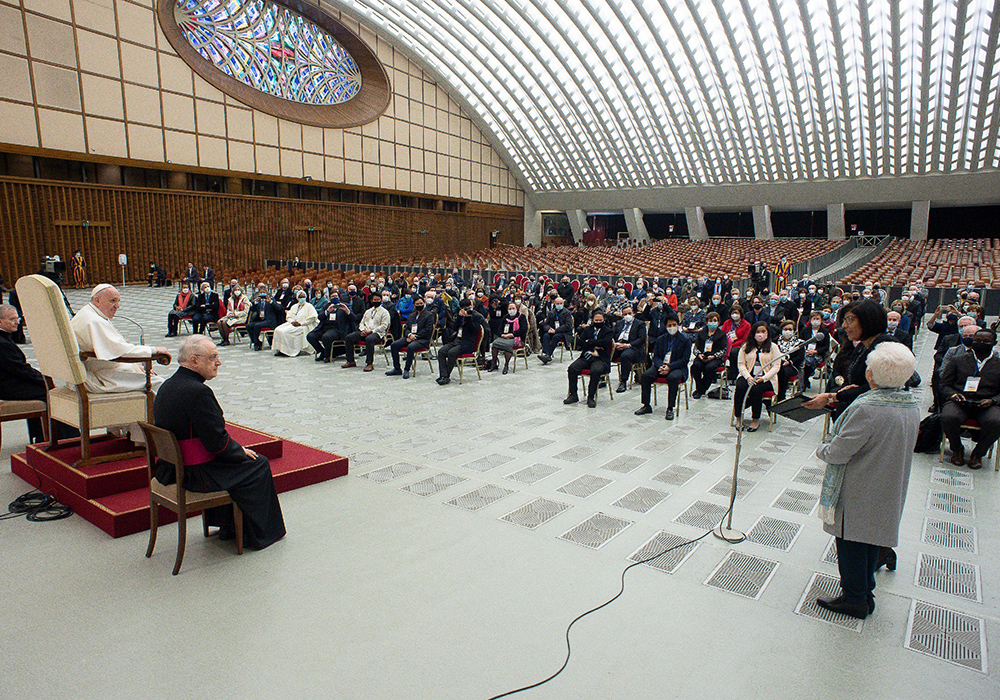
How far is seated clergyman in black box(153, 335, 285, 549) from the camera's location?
3260 mm

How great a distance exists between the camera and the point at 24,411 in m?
5.00

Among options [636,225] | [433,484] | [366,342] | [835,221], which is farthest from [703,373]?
[636,225]

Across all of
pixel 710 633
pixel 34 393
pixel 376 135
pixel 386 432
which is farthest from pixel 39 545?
pixel 376 135

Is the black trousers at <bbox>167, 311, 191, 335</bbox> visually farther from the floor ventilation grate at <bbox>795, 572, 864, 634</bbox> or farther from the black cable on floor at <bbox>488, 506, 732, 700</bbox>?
the floor ventilation grate at <bbox>795, 572, 864, 634</bbox>

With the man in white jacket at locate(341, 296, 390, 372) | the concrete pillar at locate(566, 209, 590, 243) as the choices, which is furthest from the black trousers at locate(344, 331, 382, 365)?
the concrete pillar at locate(566, 209, 590, 243)

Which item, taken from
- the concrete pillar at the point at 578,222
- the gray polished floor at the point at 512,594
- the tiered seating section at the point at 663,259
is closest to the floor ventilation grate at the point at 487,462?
the gray polished floor at the point at 512,594

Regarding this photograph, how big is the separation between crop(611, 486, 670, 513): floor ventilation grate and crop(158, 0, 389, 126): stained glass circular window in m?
26.5

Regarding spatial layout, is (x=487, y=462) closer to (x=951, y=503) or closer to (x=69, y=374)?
(x=69, y=374)

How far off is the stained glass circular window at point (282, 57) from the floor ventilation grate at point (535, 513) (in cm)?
2630

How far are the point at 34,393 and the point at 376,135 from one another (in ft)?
96.4

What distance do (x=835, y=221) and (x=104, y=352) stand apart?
124 ft

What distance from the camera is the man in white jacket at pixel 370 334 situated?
394 inches

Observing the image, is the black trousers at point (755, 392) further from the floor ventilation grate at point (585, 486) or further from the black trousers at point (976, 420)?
the floor ventilation grate at point (585, 486)

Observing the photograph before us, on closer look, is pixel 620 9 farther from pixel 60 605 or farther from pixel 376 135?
pixel 60 605
